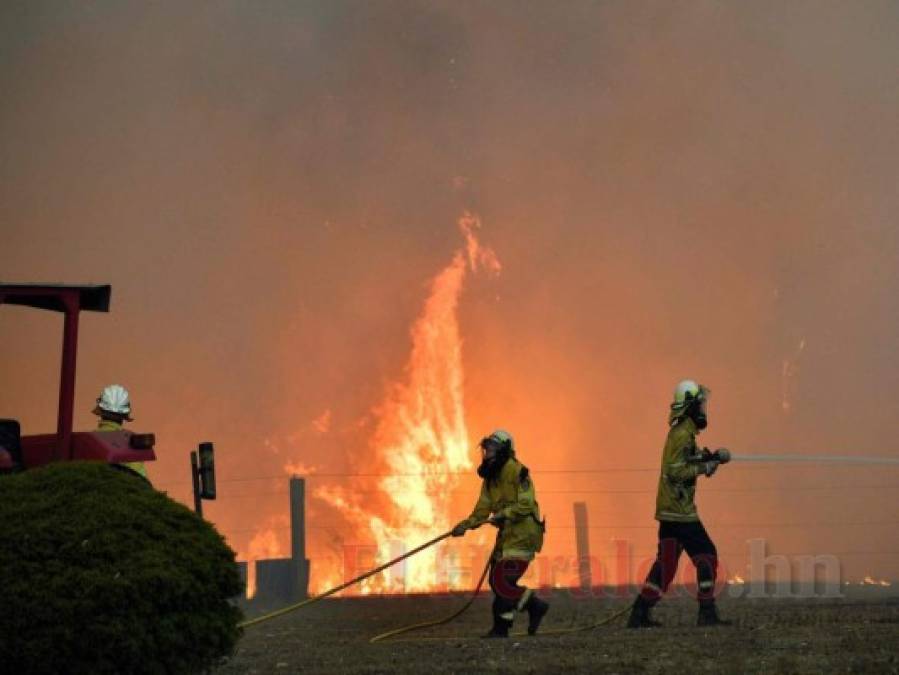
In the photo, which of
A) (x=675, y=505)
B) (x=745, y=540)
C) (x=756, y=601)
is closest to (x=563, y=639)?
(x=675, y=505)

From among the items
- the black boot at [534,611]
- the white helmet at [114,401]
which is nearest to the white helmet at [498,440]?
the black boot at [534,611]

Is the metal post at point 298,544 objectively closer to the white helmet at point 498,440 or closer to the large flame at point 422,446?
the large flame at point 422,446

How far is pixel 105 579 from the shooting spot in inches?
367

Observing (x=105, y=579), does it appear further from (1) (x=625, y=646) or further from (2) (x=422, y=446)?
(2) (x=422, y=446)

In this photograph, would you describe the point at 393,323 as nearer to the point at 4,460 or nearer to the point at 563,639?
the point at 563,639

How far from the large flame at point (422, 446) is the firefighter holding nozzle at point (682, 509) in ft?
46.9

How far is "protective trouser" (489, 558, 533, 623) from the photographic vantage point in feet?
50.2

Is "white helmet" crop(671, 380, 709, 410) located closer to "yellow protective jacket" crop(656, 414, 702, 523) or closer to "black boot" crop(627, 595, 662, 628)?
"yellow protective jacket" crop(656, 414, 702, 523)

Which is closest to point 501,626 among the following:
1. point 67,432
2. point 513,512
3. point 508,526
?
point 508,526

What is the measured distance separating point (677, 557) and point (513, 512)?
1.66 m

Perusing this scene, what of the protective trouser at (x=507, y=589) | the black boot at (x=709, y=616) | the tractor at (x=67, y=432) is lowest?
the black boot at (x=709, y=616)

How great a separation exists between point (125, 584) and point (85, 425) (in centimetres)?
4154

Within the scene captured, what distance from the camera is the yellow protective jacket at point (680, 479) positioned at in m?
15.4

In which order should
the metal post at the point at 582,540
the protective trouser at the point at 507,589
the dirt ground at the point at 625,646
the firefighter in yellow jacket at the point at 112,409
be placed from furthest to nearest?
the metal post at the point at 582,540
the protective trouser at the point at 507,589
the firefighter in yellow jacket at the point at 112,409
the dirt ground at the point at 625,646
